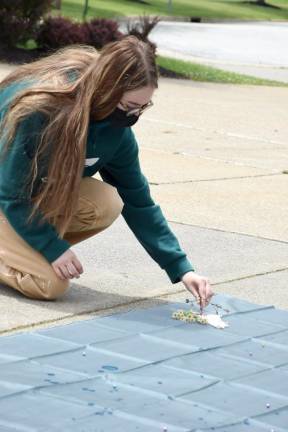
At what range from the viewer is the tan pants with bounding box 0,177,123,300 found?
16.5 ft

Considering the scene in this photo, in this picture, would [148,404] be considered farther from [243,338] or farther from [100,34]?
[100,34]

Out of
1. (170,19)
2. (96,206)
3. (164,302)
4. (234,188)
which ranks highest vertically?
(96,206)

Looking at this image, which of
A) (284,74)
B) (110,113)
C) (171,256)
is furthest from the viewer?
(284,74)

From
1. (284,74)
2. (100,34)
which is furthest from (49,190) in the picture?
(284,74)

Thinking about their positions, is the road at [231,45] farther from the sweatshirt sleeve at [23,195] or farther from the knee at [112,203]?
the sweatshirt sleeve at [23,195]

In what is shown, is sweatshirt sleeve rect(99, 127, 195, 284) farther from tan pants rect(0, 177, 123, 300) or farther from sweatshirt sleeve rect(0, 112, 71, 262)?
sweatshirt sleeve rect(0, 112, 71, 262)

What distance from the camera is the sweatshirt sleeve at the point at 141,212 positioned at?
5.07 metres

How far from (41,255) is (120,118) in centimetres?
71

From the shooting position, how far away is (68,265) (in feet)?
16.1

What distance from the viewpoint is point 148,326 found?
482cm

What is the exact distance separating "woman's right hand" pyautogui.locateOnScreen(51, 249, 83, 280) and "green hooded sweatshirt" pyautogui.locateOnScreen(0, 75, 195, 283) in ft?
0.09

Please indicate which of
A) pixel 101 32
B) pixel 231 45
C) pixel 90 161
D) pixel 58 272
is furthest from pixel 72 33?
pixel 58 272

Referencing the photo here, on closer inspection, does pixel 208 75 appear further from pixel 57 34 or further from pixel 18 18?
pixel 18 18

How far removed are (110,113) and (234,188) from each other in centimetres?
380
